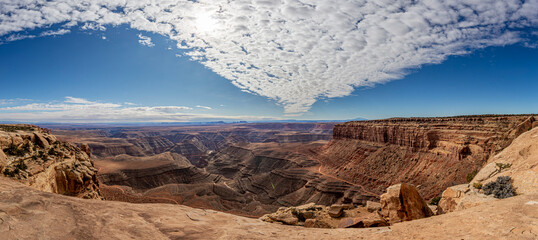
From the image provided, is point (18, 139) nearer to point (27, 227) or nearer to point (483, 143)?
point (27, 227)

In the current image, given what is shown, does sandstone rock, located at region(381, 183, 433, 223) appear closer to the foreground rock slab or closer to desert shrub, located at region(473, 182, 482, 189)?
desert shrub, located at region(473, 182, 482, 189)

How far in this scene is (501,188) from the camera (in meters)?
11.1

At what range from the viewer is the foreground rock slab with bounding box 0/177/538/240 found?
575 cm

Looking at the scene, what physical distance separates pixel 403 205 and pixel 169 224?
14071 millimetres

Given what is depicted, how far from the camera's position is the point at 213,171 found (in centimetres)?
10438

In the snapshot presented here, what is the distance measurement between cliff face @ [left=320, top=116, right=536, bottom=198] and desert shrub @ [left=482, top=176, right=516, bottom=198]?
1005 inches

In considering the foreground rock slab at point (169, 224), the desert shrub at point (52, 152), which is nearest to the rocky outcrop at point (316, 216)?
the foreground rock slab at point (169, 224)

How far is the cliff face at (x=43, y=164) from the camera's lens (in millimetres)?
15438

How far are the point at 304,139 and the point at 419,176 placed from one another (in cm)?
13763

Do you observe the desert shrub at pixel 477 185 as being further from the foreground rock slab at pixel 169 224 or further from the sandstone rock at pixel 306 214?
the sandstone rock at pixel 306 214

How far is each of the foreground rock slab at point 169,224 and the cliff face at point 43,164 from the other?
1140 cm

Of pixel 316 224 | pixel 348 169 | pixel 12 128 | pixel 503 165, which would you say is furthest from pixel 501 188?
pixel 348 169

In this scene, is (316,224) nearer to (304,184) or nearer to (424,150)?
(424,150)

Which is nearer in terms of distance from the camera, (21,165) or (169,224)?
(169,224)
